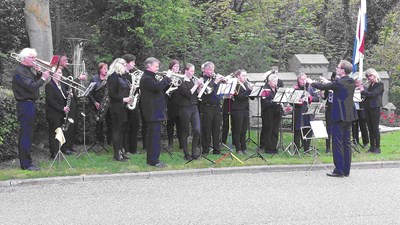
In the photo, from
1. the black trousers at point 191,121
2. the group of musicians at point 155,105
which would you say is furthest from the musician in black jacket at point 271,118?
the black trousers at point 191,121

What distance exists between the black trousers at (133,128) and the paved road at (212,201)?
2513 mm

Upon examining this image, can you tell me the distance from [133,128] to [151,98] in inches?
68.9

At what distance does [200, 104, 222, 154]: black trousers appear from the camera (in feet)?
39.1

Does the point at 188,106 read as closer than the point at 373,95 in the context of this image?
Yes

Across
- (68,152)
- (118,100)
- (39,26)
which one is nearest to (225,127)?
(118,100)

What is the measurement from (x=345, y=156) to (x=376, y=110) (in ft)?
10.8

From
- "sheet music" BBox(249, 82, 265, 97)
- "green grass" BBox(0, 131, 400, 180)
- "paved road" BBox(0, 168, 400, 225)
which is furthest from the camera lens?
"sheet music" BBox(249, 82, 265, 97)

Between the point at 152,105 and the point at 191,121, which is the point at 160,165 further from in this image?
the point at 191,121

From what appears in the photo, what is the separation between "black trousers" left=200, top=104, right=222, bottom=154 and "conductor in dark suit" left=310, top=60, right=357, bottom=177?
2609 millimetres

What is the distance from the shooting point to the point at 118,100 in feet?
35.9

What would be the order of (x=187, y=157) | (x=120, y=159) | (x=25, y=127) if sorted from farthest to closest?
(x=187, y=157)
(x=120, y=159)
(x=25, y=127)

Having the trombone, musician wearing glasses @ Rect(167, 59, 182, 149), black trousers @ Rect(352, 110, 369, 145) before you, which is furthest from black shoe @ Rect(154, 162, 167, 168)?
black trousers @ Rect(352, 110, 369, 145)

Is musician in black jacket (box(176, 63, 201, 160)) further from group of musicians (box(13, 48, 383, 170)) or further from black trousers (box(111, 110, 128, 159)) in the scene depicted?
black trousers (box(111, 110, 128, 159))

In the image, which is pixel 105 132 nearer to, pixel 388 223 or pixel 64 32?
pixel 388 223
